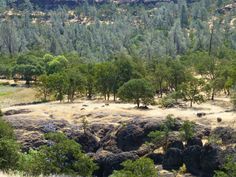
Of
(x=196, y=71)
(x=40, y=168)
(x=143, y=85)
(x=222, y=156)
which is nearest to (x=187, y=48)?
(x=196, y=71)

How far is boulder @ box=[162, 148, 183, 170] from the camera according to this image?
5881 centimetres

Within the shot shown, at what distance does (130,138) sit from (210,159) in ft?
41.1

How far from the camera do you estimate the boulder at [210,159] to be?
188 feet

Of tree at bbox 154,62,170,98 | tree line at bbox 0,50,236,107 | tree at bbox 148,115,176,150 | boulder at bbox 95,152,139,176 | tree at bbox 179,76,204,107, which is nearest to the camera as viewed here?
boulder at bbox 95,152,139,176

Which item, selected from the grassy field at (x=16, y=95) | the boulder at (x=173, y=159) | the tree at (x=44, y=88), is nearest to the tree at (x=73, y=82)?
the tree at (x=44, y=88)

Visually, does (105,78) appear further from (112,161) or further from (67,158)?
(67,158)

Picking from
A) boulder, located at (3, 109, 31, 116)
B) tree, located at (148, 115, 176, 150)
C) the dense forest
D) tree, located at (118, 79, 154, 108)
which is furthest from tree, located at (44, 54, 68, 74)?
tree, located at (148, 115, 176, 150)

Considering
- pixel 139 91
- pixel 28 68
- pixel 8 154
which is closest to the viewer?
pixel 8 154

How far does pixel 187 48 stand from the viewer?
541ft

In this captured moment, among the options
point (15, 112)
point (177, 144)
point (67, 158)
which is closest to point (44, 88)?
point (15, 112)

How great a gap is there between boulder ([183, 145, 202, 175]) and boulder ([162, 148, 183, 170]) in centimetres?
63

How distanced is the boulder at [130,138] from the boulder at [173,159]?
660cm

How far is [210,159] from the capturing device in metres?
57.9

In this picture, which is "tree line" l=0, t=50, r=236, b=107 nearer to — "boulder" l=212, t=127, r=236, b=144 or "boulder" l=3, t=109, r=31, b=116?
"boulder" l=3, t=109, r=31, b=116
